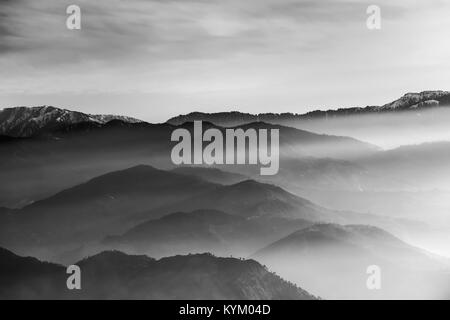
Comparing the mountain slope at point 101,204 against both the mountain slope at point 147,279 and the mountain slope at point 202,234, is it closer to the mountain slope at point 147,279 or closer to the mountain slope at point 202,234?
the mountain slope at point 202,234

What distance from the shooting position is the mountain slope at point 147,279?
5638 cm

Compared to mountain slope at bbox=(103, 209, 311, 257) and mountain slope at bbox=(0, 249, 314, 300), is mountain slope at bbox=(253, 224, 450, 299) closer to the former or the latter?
mountain slope at bbox=(103, 209, 311, 257)

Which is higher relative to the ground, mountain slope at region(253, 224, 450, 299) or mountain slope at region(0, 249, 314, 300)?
mountain slope at region(0, 249, 314, 300)


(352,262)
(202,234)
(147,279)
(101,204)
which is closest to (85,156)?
(101,204)

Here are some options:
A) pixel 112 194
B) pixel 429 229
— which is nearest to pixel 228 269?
→ pixel 429 229

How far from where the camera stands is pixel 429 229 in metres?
107

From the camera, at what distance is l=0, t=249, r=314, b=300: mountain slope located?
185 feet

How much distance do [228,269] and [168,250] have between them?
34105mm

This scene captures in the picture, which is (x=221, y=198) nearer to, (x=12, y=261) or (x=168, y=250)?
(x=168, y=250)

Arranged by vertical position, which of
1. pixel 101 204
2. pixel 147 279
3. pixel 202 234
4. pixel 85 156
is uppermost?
pixel 85 156

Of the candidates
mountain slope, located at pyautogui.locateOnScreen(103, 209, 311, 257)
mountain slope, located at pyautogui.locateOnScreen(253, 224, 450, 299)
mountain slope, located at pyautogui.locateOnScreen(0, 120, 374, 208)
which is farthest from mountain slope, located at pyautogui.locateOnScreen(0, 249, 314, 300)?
mountain slope, located at pyautogui.locateOnScreen(0, 120, 374, 208)

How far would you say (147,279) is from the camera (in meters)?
62.1

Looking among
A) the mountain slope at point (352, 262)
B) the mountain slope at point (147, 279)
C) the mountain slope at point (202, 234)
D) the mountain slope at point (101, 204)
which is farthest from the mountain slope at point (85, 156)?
the mountain slope at point (147, 279)

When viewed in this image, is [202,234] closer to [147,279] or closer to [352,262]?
[352,262]
